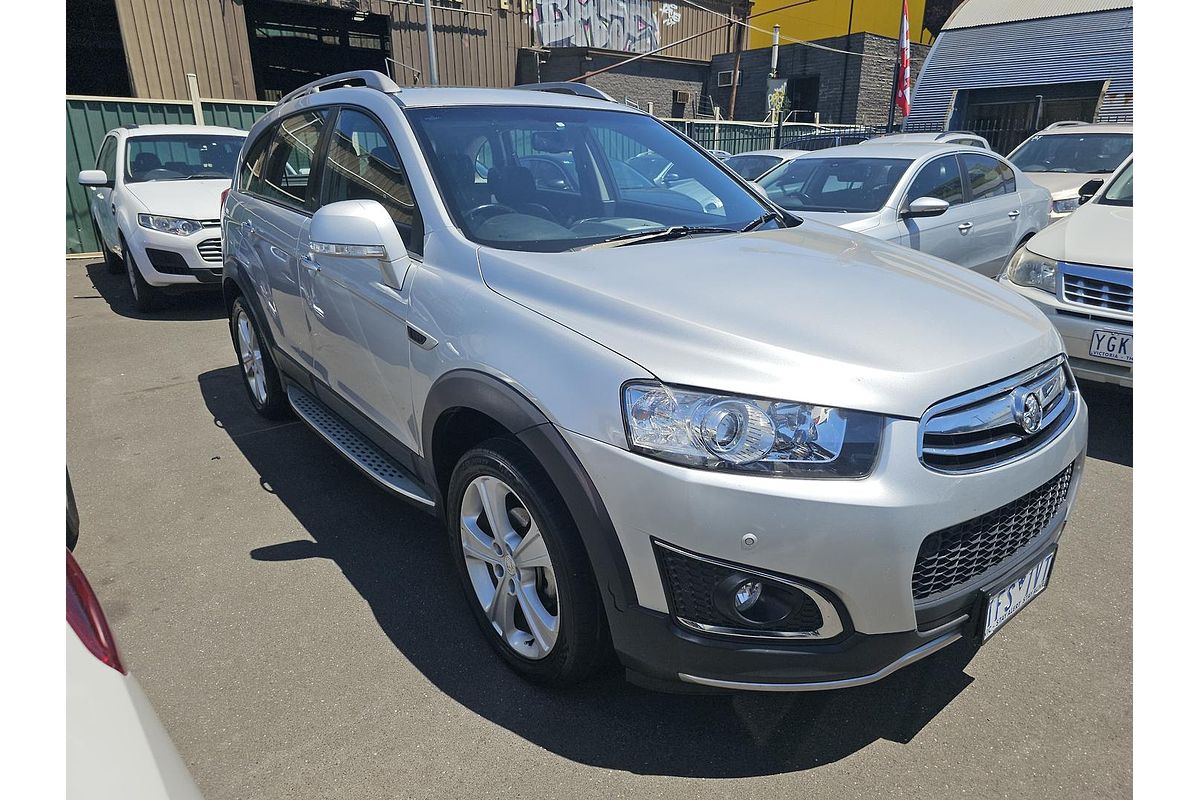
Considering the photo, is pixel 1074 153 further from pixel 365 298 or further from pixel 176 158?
pixel 176 158

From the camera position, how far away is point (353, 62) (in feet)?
71.4

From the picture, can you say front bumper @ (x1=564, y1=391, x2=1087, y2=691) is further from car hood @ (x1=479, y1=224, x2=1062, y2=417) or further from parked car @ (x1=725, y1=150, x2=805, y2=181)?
parked car @ (x1=725, y1=150, x2=805, y2=181)

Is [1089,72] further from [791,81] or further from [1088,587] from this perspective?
[1088,587]

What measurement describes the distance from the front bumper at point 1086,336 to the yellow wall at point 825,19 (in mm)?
24252

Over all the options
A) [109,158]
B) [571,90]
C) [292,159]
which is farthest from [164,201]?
[571,90]

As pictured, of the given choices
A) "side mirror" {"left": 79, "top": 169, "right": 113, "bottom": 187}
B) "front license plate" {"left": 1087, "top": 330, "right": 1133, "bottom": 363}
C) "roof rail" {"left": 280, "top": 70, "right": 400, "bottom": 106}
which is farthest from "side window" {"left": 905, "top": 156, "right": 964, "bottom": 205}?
"side mirror" {"left": 79, "top": 169, "right": 113, "bottom": 187}

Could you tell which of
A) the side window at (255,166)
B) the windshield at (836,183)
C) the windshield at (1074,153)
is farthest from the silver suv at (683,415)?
the windshield at (1074,153)

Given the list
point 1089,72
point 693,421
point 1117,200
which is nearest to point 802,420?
point 693,421

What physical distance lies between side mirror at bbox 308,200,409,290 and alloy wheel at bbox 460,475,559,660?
83 centimetres

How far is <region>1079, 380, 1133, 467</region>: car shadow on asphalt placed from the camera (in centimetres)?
413

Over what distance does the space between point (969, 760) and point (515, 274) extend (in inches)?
75.0

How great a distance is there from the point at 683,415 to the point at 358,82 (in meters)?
2.63

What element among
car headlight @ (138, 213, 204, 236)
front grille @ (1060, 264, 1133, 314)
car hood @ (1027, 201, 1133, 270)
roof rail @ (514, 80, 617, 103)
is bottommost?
front grille @ (1060, 264, 1133, 314)

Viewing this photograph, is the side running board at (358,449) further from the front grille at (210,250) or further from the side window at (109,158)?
the side window at (109,158)
